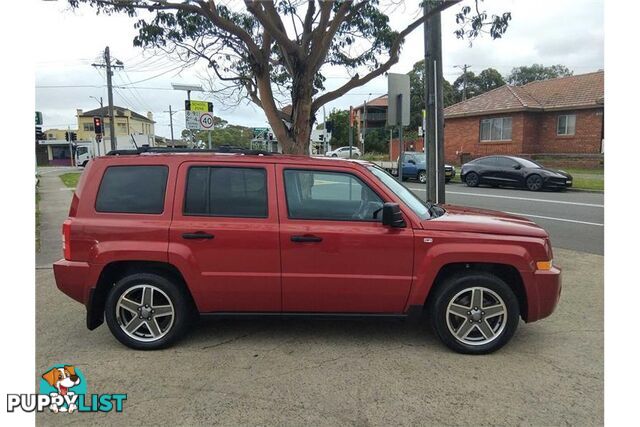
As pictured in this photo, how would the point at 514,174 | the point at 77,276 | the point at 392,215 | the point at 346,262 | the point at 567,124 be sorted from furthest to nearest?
the point at 567,124 → the point at 514,174 → the point at 77,276 → the point at 346,262 → the point at 392,215

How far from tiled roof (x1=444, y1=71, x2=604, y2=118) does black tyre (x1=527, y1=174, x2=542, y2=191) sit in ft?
33.6

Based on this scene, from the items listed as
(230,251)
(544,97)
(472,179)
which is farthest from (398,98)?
(544,97)

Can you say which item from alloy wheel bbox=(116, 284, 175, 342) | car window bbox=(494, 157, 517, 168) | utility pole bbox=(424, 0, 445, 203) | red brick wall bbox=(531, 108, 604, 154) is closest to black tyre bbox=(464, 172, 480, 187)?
car window bbox=(494, 157, 517, 168)

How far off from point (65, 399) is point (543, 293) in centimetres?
389

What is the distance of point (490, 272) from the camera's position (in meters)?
4.03

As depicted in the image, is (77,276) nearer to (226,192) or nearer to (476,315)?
(226,192)

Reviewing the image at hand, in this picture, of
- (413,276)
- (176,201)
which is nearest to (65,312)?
(176,201)

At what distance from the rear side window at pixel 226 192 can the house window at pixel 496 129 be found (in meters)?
27.3

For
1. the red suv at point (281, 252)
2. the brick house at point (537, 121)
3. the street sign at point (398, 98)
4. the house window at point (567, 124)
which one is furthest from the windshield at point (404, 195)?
the house window at point (567, 124)

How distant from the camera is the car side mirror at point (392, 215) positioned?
3.79 metres

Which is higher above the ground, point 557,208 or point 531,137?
point 531,137

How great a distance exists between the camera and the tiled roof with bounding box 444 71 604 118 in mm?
26062

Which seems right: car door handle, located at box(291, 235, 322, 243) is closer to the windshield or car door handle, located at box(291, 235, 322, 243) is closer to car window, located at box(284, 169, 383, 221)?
car window, located at box(284, 169, 383, 221)

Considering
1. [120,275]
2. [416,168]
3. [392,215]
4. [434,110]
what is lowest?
[120,275]
